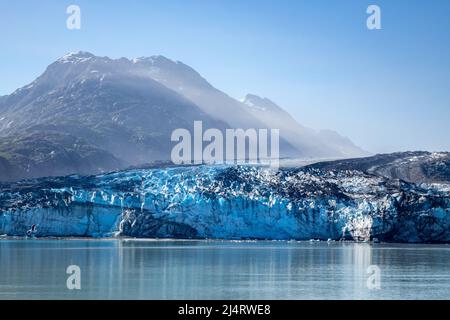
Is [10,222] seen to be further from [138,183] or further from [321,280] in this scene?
[321,280]

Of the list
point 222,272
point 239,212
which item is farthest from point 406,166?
point 222,272

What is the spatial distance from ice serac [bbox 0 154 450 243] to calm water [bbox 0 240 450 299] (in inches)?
356

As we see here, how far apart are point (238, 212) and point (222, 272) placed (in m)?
43.7

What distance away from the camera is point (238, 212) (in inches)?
4250

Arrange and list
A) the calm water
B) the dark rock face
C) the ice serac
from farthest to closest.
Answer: the dark rock face → the ice serac → the calm water

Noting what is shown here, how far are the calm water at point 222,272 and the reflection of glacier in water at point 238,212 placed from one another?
880 centimetres

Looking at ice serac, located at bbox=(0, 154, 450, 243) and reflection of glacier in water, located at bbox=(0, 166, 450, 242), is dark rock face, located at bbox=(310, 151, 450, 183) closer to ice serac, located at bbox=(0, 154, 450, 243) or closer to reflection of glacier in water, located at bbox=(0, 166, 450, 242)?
reflection of glacier in water, located at bbox=(0, 166, 450, 242)

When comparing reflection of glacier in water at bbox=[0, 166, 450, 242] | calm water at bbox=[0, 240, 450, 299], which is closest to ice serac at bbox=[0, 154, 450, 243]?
reflection of glacier in water at bbox=[0, 166, 450, 242]

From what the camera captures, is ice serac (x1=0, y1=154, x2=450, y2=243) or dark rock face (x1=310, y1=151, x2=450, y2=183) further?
dark rock face (x1=310, y1=151, x2=450, y2=183)

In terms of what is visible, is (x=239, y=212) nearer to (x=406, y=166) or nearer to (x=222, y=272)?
(x=222, y=272)

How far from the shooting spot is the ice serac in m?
105

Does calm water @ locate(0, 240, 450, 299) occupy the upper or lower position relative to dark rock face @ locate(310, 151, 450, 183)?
lower

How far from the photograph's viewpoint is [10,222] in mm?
109125

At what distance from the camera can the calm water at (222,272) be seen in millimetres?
51312
